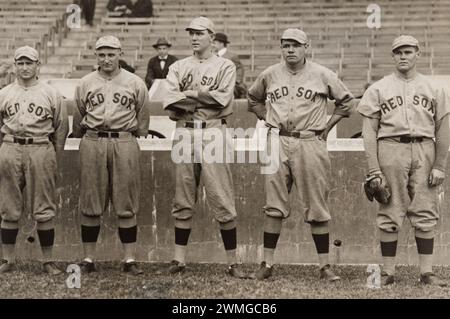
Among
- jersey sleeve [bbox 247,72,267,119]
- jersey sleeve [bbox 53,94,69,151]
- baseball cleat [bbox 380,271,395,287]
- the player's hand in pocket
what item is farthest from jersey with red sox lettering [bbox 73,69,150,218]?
the player's hand in pocket

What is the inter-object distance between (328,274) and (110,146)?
2020 millimetres

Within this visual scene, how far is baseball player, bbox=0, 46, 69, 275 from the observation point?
6.51m

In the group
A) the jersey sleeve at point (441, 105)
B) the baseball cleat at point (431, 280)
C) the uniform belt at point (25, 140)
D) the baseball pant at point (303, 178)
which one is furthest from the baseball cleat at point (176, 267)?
the jersey sleeve at point (441, 105)

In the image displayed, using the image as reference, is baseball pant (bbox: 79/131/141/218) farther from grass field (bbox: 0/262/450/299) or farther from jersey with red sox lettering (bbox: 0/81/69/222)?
grass field (bbox: 0/262/450/299)

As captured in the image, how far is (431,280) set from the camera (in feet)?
20.0

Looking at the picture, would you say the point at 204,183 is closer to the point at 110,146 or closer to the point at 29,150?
the point at 110,146

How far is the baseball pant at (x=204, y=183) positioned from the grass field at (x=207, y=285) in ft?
1.70

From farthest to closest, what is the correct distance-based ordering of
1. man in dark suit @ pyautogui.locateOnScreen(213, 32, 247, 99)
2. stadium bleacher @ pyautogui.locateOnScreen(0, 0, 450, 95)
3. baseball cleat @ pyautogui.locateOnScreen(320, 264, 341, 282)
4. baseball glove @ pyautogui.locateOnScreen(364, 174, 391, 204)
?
stadium bleacher @ pyautogui.locateOnScreen(0, 0, 450, 95), man in dark suit @ pyautogui.locateOnScreen(213, 32, 247, 99), baseball cleat @ pyautogui.locateOnScreen(320, 264, 341, 282), baseball glove @ pyautogui.locateOnScreen(364, 174, 391, 204)

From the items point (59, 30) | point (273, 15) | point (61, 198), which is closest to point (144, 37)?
point (59, 30)

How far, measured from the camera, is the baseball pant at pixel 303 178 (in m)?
6.30

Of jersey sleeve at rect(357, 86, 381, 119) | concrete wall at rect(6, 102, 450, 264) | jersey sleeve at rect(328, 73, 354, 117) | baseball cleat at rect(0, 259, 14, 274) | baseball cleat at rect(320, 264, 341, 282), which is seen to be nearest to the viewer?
jersey sleeve at rect(357, 86, 381, 119)

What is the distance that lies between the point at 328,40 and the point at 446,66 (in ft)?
8.13

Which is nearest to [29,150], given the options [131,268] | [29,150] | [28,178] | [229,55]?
[29,150]

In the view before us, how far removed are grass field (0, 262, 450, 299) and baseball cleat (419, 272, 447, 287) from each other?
6 centimetres
